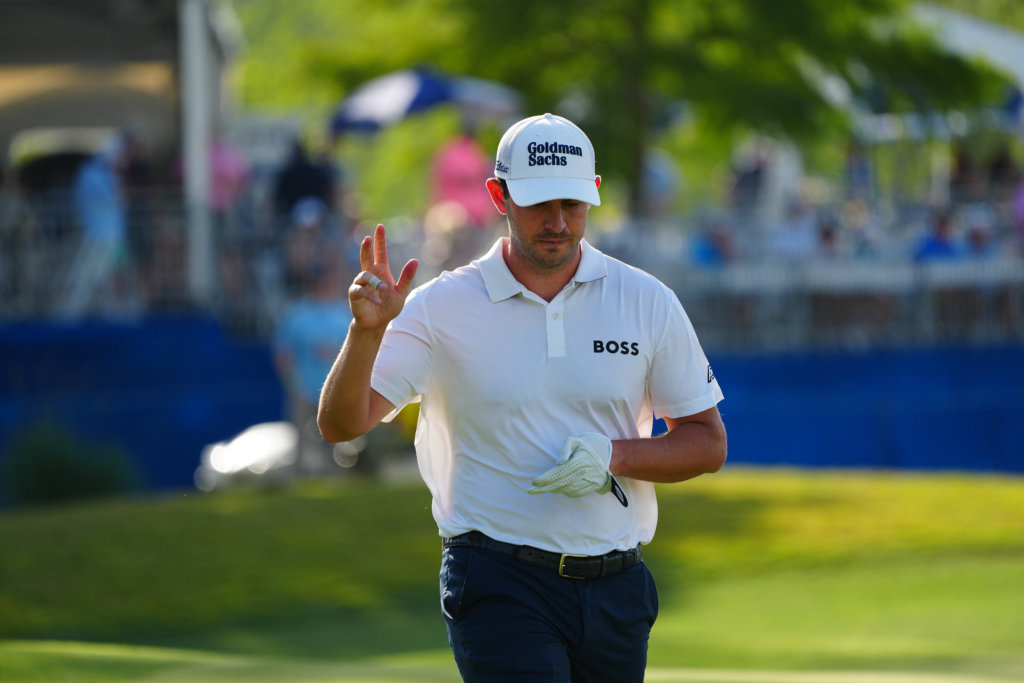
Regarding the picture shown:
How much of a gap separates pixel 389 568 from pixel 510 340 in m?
7.85

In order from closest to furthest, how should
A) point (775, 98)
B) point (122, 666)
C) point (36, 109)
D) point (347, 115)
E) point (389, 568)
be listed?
1. point (122, 666)
2. point (389, 568)
3. point (347, 115)
4. point (36, 109)
5. point (775, 98)

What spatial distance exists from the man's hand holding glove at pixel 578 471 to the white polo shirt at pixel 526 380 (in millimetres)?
161

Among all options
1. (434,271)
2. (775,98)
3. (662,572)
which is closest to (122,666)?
(662,572)

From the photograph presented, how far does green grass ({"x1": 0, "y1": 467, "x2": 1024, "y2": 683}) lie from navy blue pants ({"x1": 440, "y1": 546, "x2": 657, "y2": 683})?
3929 millimetres

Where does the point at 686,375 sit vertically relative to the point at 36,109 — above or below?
below

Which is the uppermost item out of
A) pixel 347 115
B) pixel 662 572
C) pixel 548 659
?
pixel 347 115

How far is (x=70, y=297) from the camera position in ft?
51.1

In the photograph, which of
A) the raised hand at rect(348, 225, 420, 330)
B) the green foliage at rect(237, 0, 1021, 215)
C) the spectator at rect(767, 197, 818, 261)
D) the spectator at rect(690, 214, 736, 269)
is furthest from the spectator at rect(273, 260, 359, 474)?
the green foliage at rect(237, 0, 1021, 215)

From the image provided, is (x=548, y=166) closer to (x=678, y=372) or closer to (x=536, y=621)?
(x=678, y=372)

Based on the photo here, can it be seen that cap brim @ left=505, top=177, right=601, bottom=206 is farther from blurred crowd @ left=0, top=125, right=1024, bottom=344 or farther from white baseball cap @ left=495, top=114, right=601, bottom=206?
blurred crowd @ left=0, top=125, right=1024, bottom=344

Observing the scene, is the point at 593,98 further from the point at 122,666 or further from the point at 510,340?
the point at 510,340

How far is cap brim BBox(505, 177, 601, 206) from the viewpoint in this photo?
15.0ft

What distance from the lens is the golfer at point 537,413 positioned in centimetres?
462

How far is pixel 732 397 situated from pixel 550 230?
1243 cm
